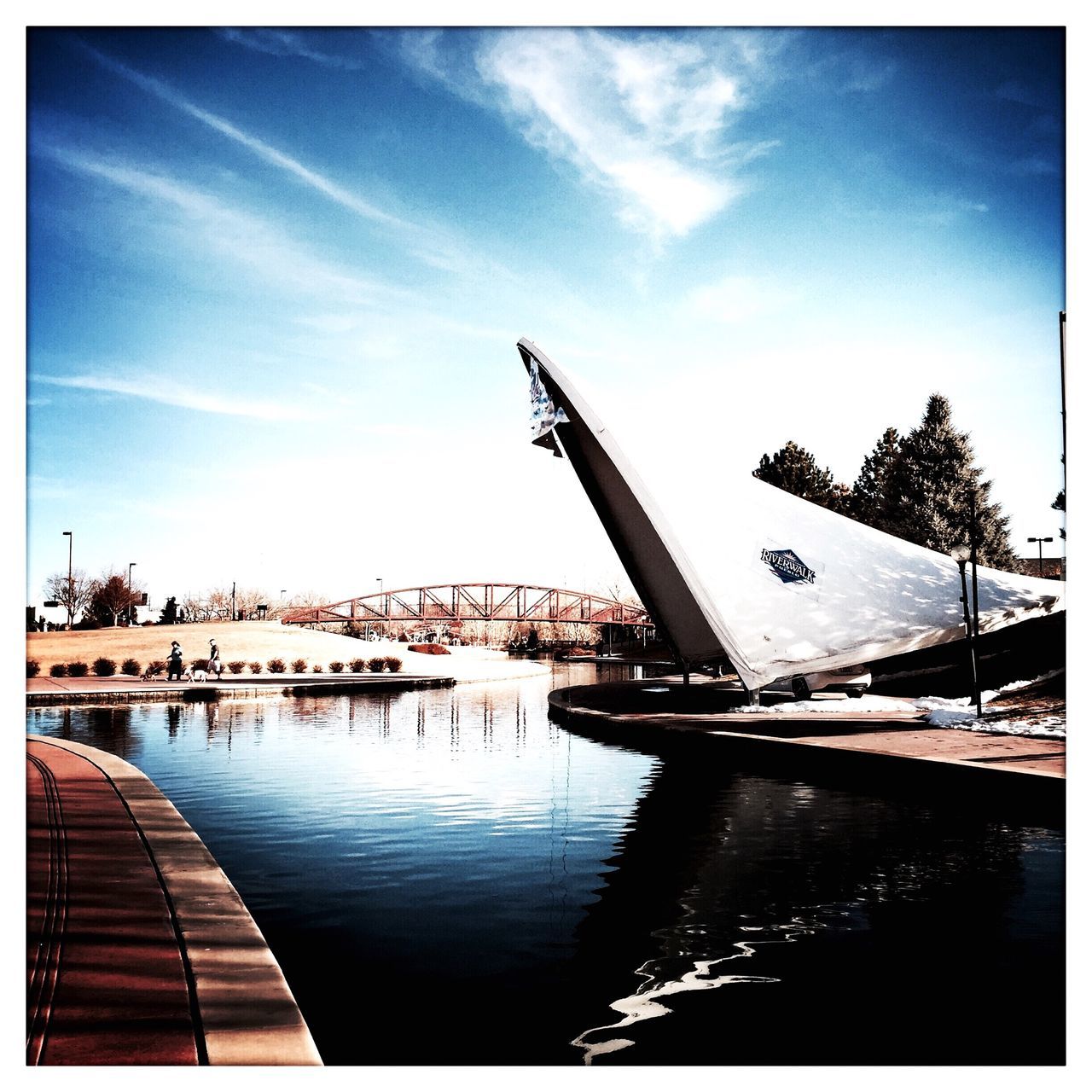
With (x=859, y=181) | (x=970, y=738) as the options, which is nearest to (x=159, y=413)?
(x=859, y=181)

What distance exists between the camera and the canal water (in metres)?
3.73

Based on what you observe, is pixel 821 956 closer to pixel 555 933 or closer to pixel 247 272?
pixel 555 933

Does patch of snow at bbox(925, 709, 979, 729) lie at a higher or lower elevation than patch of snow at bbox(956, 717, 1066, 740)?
lower

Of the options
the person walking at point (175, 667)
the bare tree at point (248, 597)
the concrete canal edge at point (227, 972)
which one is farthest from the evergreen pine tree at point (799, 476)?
the concrete canal edge at point (227, 972)

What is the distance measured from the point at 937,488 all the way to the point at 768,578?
71.0ft

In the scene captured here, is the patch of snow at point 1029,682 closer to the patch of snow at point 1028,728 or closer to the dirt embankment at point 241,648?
the patch of snow at point 1028,728

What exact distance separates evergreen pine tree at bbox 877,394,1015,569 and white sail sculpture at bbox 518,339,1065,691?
1555 centimetres

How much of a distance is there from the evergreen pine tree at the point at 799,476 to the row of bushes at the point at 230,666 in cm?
1922

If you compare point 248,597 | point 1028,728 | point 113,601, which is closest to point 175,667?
point 113,601

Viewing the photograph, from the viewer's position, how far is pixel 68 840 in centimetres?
534

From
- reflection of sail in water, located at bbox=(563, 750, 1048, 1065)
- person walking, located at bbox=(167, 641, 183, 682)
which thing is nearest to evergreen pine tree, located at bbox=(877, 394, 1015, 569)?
person walking, located at bbox=(167, 641, 183, 682)

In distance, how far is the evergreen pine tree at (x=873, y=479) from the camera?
3582 centimetres

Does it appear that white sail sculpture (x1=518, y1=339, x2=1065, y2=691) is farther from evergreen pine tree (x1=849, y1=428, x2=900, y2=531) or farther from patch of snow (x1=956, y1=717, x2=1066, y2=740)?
evergreen pine tree (x1=849, y1=428, x2=900, y2=531)
